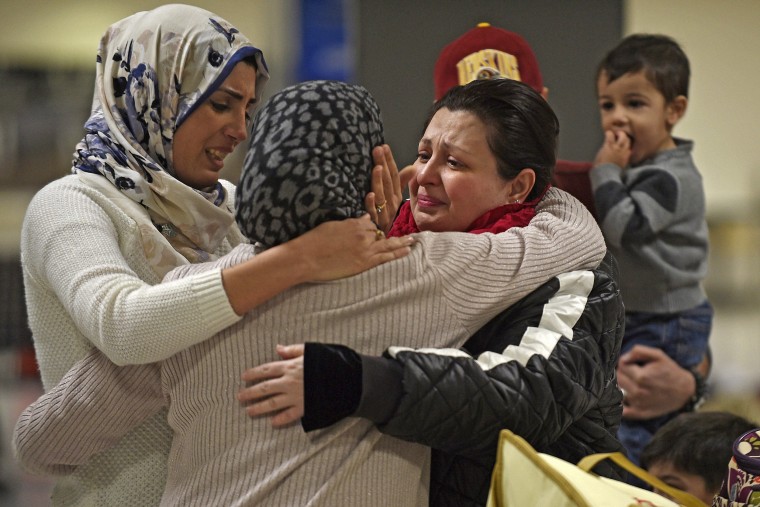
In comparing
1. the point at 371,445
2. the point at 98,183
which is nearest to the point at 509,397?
the point at 371,445

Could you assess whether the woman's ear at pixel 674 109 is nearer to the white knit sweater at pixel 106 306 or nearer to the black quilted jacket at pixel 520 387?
the black quilted jacket at pixel 520 387

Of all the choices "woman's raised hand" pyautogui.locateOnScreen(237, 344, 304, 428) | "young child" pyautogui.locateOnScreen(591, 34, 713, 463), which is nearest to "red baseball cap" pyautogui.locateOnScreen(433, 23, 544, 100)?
"young child" pyautogui.locateOnScreen(591, 34, 713, 463)

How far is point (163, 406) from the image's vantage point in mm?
1678

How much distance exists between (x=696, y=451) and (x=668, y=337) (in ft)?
1.47

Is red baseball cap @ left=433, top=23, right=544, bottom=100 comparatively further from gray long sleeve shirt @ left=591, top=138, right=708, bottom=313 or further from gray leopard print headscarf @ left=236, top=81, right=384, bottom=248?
gray leopard print headscarf @ left=236, top=81, right=384, bottom=248

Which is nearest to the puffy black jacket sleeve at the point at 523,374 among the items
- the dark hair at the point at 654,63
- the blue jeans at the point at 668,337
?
the blue jeans at the point at 668,337

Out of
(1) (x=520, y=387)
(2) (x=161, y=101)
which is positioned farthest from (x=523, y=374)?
(2) (x=161, y=101)

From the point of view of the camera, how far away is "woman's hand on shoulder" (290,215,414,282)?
1.41 metres

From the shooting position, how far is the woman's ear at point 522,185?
1740 mm

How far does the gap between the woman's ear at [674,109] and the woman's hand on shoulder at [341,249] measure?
1.61 m

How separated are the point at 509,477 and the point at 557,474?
0.07 metres

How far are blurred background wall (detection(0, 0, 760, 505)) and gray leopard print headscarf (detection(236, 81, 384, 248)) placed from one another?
97.0 inches

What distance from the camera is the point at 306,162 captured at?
135 cm

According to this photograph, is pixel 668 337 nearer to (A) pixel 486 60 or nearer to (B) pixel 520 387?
(A) pixel 486 60
